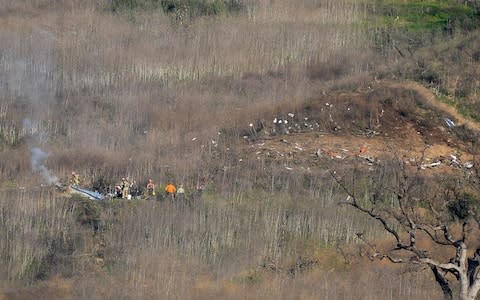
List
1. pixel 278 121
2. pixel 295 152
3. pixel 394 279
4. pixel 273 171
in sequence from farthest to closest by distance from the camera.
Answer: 1. pixel 278 121
2. pixel 295 152
3. pixel 273 171
4. pixel 394 279

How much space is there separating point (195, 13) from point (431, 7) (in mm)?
7005

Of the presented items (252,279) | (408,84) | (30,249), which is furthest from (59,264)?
(408,84)

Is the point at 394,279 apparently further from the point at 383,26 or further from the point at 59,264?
the point at 383,26

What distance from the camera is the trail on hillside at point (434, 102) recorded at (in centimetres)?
3618

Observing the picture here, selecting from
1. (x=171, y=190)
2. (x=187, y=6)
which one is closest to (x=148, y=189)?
(x=171, y=190)

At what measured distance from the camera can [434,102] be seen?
36.9 metres

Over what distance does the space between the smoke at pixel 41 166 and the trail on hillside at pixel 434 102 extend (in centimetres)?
942

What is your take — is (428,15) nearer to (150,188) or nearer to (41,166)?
(41,166)

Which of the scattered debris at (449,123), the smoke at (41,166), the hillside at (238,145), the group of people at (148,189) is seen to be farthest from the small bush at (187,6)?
the group of people at (148,189)

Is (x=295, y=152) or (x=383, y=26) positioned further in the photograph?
(x=383, y=26)

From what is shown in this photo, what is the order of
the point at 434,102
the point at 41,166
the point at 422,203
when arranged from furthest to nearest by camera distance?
the point at 434,102 < the point at 41,166 < the point at 422,203

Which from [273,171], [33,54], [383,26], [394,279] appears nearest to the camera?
[394,279]

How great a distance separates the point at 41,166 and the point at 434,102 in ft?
33.2

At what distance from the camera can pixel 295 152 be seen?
33.8 metres
